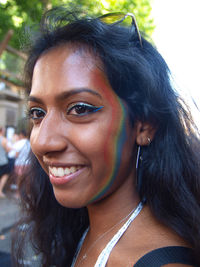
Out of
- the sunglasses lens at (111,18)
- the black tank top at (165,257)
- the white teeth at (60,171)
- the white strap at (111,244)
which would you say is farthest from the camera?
the sunglasses lens at (111,18)

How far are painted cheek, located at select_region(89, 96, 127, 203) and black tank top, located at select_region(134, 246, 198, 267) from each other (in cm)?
35

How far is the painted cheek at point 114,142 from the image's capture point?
113cm

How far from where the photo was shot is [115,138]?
1.14 metres

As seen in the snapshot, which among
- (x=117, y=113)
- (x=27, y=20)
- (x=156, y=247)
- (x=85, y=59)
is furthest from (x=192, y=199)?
(x=27, y=20)

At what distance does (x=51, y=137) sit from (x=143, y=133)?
0.46 meters

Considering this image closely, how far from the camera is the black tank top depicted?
90 cm

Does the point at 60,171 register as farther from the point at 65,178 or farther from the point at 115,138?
the point at 115,138

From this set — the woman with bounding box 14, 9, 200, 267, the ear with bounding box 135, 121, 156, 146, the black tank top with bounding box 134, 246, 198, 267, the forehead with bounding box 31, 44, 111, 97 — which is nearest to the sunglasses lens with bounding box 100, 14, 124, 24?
the woman with bounding box 14, 9, 200, 267

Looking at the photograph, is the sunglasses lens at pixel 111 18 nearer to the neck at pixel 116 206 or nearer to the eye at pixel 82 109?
the eye at pixel 82 109

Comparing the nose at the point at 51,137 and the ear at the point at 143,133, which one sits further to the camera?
the ear at the point at 143,133

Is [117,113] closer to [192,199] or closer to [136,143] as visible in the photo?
[136,143]

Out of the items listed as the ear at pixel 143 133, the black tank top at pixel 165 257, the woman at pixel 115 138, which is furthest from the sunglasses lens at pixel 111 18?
the black tank top at pixel 165 257

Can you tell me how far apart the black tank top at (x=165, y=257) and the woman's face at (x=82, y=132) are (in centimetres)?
35

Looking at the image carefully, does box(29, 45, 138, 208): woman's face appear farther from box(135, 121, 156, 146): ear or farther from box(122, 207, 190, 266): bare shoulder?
box(122, 207, 190, 266): bare shoulder
